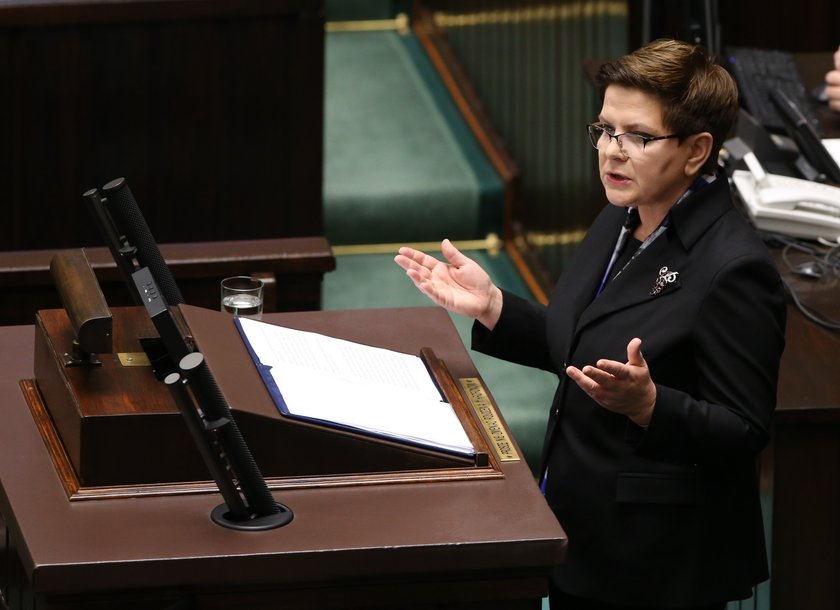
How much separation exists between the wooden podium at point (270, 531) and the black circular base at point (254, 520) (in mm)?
10

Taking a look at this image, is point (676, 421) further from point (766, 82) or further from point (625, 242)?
point (766, 82)

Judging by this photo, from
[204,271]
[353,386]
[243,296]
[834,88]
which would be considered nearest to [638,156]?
[353,386]

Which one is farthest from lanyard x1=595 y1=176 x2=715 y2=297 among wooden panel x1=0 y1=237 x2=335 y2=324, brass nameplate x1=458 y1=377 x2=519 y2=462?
wooden panel x1=0 y1=237 x2=335 y2=324

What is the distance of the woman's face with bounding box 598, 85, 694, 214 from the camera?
2219 mm

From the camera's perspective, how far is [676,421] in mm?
2150

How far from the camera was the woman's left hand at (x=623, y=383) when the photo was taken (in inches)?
81.3

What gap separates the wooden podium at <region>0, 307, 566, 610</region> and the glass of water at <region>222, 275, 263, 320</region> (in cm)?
40

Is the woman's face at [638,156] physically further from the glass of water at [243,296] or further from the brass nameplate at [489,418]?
the glass of water at [243,296]

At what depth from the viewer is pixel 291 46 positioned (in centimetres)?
418

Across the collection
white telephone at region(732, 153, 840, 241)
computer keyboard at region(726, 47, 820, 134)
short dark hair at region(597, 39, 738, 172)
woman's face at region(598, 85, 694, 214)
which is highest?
short dark hair at region(597, 39, 738, 172)

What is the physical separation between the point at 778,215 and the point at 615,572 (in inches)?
55.2

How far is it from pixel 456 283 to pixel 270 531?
70cm

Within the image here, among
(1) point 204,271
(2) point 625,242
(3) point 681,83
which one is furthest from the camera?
(1) point 204,271

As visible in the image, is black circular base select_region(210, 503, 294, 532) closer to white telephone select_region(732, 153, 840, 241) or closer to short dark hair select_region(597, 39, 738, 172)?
short dark hair select_region(597, 39, 738, 172)
